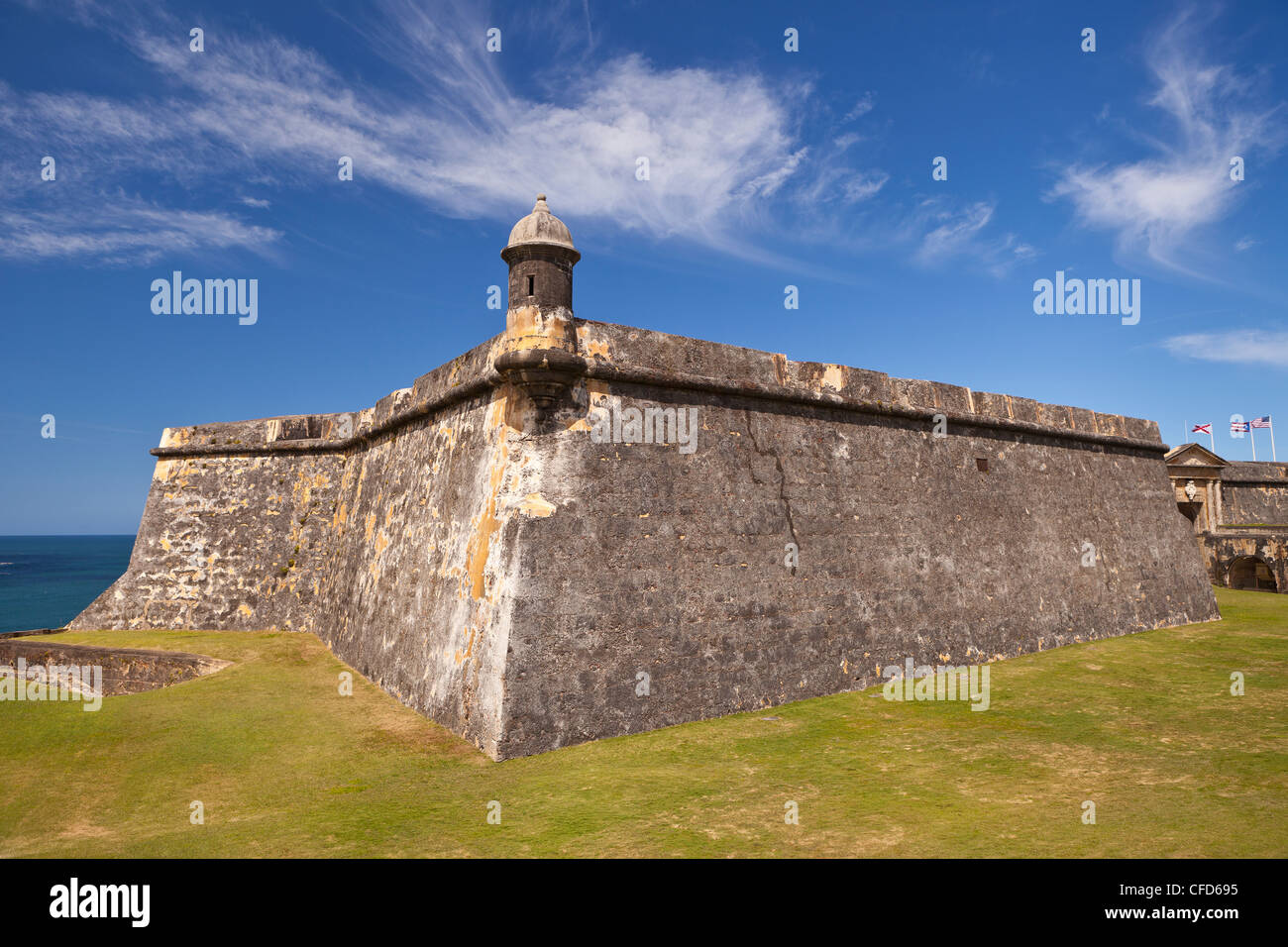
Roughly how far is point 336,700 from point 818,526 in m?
5.94

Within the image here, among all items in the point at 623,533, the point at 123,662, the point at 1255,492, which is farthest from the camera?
the point at 1255,492

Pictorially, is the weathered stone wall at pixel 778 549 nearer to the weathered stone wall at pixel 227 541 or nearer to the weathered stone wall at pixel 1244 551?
the weathered stone wall at pixel 227 541

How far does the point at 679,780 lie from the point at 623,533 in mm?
2486

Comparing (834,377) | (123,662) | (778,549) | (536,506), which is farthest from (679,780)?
(123,662)

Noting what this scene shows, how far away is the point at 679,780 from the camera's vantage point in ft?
18.2

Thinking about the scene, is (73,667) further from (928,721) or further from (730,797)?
(928,721)

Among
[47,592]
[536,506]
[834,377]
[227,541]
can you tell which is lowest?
[47,592]

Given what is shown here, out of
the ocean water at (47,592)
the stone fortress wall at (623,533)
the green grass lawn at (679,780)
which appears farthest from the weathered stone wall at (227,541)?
the ocean water at (47,592)

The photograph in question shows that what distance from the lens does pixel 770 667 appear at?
791cm

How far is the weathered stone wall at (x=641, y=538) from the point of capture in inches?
271

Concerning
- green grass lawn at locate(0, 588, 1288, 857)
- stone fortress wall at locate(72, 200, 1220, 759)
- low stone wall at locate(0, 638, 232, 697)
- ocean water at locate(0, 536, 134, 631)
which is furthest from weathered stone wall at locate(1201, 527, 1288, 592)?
Answer: ocean water at locate(0, 536, 134, 631)

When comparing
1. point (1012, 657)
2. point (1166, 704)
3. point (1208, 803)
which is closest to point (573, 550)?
point (1208, 803)

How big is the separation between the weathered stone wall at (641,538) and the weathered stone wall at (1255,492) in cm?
1594

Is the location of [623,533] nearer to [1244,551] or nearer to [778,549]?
[778,549]
